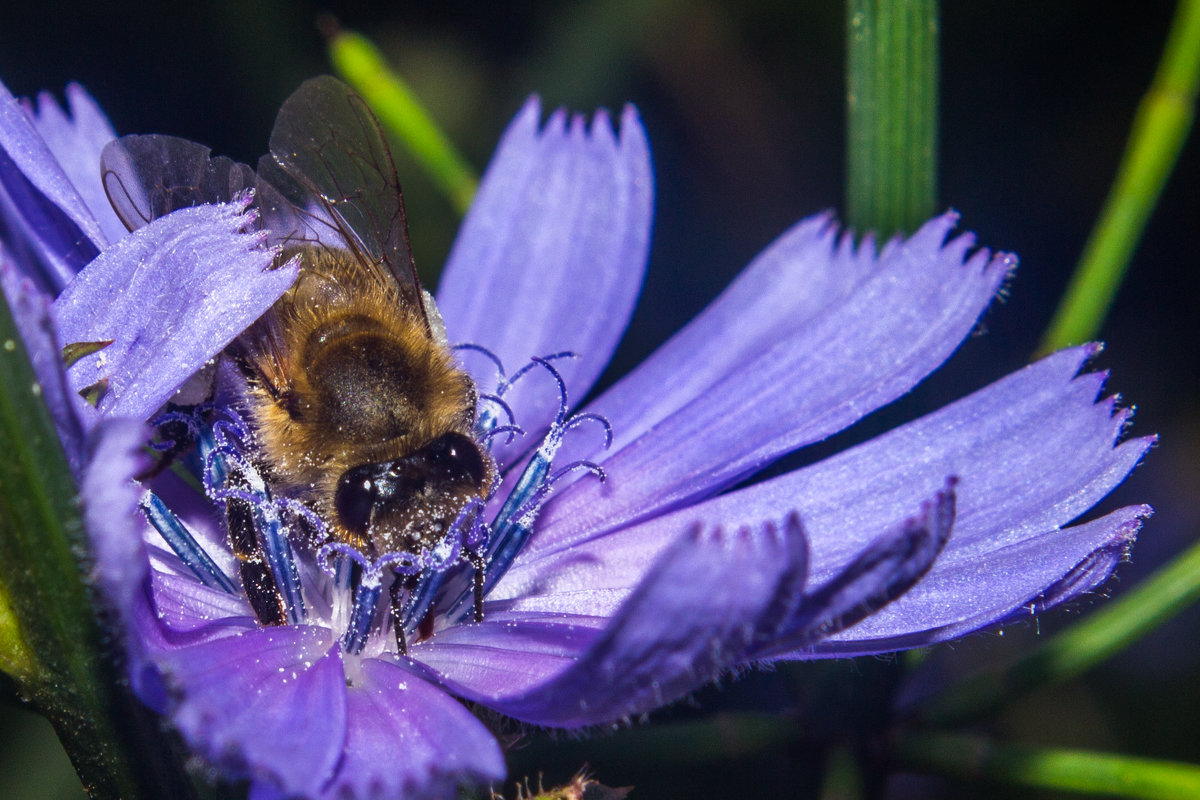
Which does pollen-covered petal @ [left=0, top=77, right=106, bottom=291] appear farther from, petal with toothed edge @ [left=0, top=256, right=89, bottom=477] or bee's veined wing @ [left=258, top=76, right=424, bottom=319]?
petal with toothed edge @ [left=0, top=256, right=89, bottom=477]

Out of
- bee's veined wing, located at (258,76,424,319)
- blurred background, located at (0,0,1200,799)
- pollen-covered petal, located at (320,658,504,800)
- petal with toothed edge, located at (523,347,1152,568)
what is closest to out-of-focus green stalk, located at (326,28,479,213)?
bee's veined wing, located at (258,76,424,319)

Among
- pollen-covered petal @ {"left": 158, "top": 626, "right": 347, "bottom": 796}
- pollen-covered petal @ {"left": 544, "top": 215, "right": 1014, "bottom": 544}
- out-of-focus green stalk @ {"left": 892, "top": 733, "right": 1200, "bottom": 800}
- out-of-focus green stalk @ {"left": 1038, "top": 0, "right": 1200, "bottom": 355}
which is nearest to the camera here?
pollen-covered petal @ {"left": 158, "top": 626, "right": 347, "bottom": 796}

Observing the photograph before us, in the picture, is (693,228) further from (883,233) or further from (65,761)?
(65,761)

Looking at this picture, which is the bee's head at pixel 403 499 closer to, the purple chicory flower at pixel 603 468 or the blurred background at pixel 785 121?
the purple chicory flower at pixel 603 468

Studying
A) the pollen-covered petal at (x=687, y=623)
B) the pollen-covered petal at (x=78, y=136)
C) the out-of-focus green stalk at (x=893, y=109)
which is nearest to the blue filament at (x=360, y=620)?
the pollen-covered petal at (x=687, y=623)

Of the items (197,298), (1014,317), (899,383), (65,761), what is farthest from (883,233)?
(65,761)

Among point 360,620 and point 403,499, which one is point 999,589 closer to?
point 403,499
